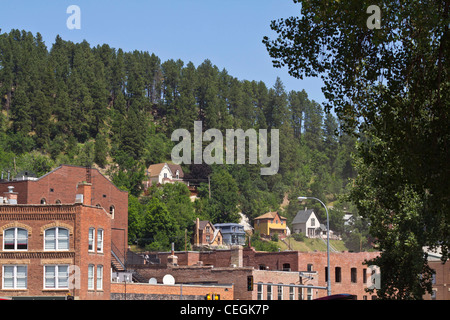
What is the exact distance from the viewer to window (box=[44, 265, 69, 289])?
59531mm

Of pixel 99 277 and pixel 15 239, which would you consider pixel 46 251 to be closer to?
pixel 15 239

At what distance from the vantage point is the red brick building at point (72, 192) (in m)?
89.6

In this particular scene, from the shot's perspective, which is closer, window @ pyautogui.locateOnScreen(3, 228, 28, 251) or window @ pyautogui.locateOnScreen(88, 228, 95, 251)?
window @ pyautogui.locateOnScreen(3, 228, 28, 251)

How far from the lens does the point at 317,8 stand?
21734 mm

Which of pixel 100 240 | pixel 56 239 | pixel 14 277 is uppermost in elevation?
pixel 56 239

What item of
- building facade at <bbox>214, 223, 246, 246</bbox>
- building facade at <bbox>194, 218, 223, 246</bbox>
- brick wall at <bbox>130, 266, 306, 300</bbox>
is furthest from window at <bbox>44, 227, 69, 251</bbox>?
building facade at <bbox>214, 223, 246, 246</bbox>

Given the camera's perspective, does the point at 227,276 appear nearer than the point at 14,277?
No

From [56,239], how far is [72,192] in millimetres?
34722

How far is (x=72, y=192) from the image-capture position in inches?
3723

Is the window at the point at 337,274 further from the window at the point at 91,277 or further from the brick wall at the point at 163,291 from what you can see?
the window at the point at 91,277

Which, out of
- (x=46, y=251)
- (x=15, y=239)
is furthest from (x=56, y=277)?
(x=15, y=239)

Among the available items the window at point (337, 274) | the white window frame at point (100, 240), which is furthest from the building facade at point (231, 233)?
the white window frame at point (100, 240)

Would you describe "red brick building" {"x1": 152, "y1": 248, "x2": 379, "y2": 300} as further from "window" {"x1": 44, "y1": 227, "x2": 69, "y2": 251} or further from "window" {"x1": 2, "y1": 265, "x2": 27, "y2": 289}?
"window" {"x1": 2, "y1": 265, "x2": 27, "y2": 289}

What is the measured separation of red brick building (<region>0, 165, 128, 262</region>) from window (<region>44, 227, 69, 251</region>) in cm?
2949
